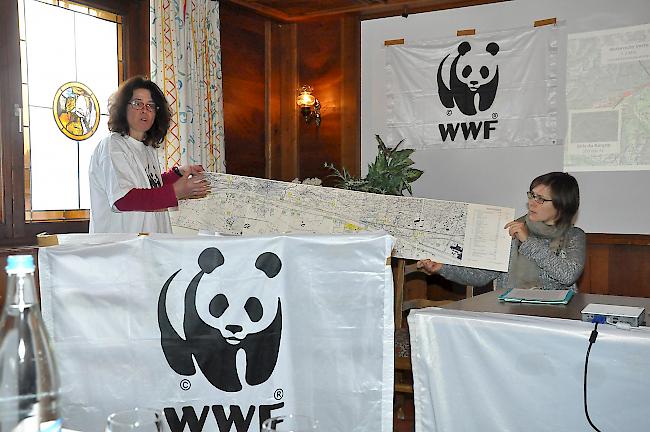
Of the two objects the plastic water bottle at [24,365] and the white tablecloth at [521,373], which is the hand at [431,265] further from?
the plastic water bottle at [24,365]

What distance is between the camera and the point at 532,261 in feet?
9.11

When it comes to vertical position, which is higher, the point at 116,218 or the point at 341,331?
the point at 116,218

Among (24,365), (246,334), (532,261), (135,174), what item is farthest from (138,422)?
(532,261)

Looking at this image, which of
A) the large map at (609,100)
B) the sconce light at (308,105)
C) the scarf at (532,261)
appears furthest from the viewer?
the sconce light at (308,105)

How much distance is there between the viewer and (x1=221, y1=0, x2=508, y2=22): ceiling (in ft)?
16.8

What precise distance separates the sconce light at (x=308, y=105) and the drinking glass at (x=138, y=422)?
488 cm

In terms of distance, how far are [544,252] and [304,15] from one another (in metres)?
3.53

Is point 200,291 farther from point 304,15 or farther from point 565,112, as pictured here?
point 304,15

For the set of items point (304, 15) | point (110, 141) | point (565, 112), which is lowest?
point (110, 141)

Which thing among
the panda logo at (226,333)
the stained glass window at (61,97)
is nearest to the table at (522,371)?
the panda logo at (226,333)

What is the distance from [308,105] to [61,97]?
7.21 feet

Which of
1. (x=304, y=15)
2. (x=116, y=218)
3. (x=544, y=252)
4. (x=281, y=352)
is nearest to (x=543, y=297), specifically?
(x=544, y=252)

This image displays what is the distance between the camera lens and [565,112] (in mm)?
4707

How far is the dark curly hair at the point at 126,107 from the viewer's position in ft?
8.93
